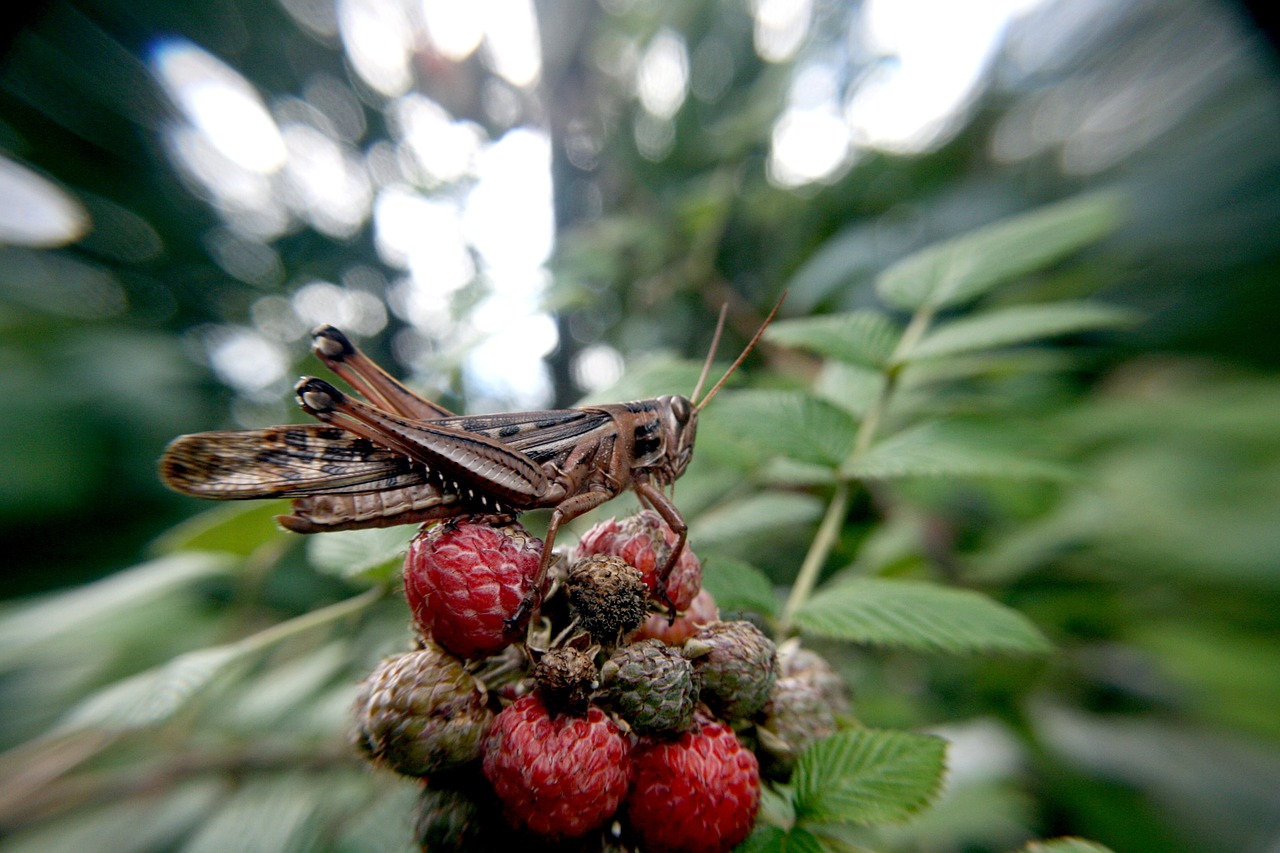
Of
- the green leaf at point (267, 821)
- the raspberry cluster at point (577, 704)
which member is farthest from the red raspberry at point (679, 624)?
the green leaf at point (267, 821)

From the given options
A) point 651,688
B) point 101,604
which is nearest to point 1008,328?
point 651,688

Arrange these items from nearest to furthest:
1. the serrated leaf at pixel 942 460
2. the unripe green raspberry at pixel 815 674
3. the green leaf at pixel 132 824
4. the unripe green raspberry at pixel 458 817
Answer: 1. the unripe green raspberry at pixel 458 817
2. the unripe green raspberry at pixel 815 674
3. the serrated leaf at pixel 942 460
4. the green leaf at pixel 132 824

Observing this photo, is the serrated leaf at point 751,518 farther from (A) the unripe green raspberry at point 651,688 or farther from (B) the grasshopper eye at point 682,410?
(A) the unripe green raspberry at point 651,688

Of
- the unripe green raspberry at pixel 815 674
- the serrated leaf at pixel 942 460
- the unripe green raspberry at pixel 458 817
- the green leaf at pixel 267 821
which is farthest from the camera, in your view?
the green leaf at pixel 267 821

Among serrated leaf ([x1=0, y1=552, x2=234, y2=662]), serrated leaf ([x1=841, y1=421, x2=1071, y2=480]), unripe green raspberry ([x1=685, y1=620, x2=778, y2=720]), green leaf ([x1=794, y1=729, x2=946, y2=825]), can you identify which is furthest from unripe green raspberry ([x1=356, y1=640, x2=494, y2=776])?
serrated leaf ([x1=0, y1=552, x2=234, y2=662])

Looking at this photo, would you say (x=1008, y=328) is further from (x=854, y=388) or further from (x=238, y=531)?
(x=238, y=531)
